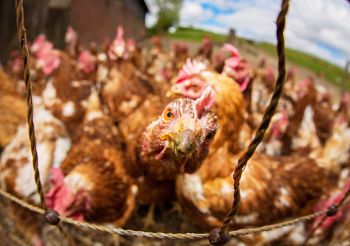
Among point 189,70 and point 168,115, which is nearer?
point 168,115

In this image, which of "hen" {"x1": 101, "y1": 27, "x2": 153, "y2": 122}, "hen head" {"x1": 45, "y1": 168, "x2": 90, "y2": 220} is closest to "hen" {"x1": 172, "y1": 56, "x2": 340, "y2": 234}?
"hen head" {"x1": 45, "y1": 168, "x2": 90, "y2": 220}

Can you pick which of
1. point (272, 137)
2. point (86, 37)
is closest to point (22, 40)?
point (272, 137)

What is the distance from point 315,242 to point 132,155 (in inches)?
35.5

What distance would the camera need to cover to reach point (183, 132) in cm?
72

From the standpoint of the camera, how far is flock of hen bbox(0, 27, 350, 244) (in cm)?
98

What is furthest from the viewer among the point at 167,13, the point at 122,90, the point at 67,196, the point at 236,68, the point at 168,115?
the point at 167,13

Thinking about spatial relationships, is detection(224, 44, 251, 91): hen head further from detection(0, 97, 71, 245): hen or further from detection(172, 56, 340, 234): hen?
detection(0, 97, 71, 245): hen

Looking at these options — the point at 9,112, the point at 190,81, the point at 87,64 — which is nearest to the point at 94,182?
the point at 190,81

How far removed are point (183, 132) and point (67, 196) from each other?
29.2 inches

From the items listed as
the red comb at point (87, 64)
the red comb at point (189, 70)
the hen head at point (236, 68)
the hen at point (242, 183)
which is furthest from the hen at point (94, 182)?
the red comb at point (87, 64)

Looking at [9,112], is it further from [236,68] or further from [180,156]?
[180,156]

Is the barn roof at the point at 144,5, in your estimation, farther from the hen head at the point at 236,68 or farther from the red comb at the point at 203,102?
the red comb at the point at 203,102

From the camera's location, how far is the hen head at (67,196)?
4.18 feet

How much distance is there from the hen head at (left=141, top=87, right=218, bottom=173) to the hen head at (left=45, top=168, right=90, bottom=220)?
488 mm
